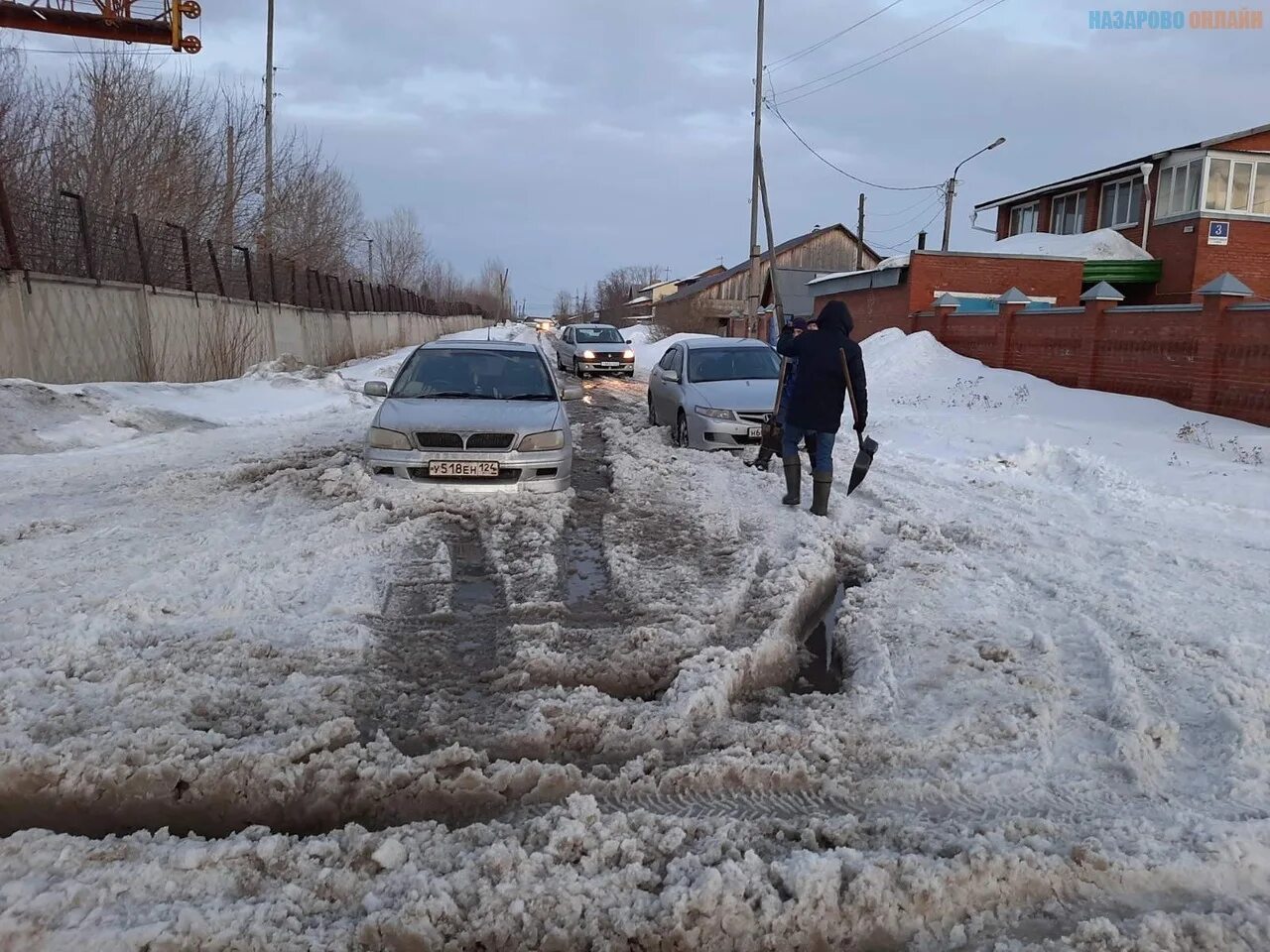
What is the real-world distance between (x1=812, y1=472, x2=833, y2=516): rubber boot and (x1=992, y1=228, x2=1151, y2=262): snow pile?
22352 mm

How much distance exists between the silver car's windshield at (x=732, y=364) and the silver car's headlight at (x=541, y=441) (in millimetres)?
4122

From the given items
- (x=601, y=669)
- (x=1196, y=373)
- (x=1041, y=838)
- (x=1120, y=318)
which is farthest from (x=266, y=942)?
(x=1120, y=318)

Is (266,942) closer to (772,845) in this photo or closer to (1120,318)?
(772,845)

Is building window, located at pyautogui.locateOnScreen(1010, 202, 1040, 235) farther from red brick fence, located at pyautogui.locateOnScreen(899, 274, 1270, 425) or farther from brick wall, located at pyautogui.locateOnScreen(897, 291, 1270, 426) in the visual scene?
brick wall, located at pyautogui.locateOnScreen(897, 291, 1270, 426)

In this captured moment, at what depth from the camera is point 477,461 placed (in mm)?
7340

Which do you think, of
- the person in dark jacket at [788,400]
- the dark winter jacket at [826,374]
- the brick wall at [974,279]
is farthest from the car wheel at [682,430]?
the brick wall at [974,279]

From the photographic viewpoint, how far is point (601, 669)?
416 centimetres

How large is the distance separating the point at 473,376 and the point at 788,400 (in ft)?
10.5

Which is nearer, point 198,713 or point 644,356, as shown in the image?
point 198,713

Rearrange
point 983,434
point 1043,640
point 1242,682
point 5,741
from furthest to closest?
point 983,434, point 1043,640, point 1242,682, point 5,741

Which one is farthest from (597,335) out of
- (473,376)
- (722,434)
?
(473,376)

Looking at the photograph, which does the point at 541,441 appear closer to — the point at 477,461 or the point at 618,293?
the point at 477,461

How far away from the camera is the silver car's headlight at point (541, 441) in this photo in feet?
24.6

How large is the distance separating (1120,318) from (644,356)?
27906 mm
